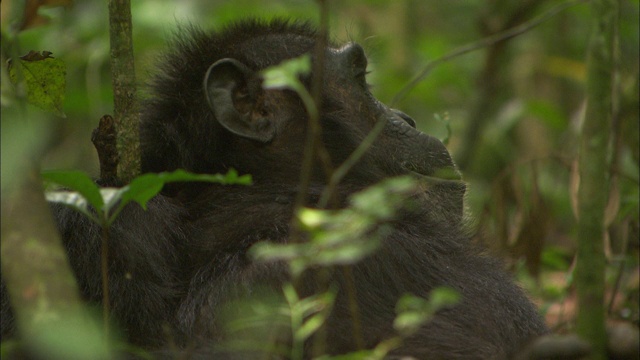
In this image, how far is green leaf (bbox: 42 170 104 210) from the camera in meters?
2.71

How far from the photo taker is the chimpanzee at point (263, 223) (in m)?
3.36

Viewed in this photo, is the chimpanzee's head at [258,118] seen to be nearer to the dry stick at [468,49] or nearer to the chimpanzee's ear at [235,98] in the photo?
the chimpanzee's ear at [235,98]

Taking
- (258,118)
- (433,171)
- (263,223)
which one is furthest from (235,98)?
(433,171)

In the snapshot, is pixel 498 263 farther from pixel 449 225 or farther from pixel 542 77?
pixel 542 77

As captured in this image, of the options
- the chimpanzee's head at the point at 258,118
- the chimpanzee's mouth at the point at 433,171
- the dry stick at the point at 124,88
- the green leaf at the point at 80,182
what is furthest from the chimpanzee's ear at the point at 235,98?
the green leaf at the point at 80,182

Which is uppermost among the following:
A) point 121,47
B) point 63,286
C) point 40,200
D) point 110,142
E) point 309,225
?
point 121,47

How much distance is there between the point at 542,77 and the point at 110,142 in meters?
7.64

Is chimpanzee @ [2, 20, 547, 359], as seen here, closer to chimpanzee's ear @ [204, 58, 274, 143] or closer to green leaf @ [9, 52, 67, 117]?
chimpanzee's ear @ [204, 58, 274, 143]

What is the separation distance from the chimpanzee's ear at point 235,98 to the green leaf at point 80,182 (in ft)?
4.26

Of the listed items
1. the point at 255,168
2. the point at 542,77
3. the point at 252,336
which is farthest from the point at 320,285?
the point at 542,77

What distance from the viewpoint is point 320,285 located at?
332 centimetres

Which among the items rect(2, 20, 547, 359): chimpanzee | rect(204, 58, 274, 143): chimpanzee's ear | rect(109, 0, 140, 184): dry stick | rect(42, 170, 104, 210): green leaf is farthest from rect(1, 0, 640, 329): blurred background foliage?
rect(42, 170, 104, 210): green leaf

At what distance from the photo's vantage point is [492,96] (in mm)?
7832

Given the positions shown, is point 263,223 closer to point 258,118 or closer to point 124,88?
point 258,118
